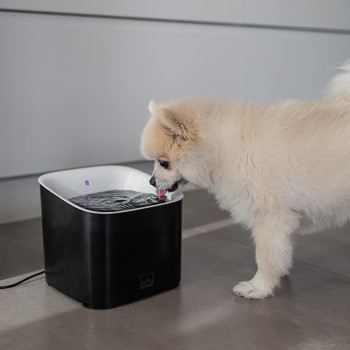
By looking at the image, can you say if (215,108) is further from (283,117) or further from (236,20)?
(236,20)

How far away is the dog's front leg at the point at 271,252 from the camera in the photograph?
142 centimetres

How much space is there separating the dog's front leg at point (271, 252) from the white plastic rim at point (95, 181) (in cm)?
27

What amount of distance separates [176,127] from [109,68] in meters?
1.05

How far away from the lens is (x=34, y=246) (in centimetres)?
190

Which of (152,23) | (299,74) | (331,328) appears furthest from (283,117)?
(299,74)

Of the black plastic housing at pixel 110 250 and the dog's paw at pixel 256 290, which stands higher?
the black plastic housing at pixel 110 250

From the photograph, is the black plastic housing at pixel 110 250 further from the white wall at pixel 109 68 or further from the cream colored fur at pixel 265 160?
the white wall at pixel 109 68

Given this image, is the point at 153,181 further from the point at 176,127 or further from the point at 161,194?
the point at 176,127

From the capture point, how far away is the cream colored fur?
1.36 metres

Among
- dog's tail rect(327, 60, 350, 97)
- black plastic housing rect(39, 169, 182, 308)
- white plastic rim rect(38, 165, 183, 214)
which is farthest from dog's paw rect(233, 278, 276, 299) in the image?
dog's tail rect(327, 60, 350, 97)

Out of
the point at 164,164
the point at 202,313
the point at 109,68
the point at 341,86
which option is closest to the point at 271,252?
the point at 202,313

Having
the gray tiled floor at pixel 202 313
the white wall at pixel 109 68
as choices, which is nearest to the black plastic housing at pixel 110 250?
the gray tiled floor at pixel 202 313

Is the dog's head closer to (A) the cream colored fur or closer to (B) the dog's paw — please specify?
(A) the cream colored fur

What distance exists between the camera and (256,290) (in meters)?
1.46
